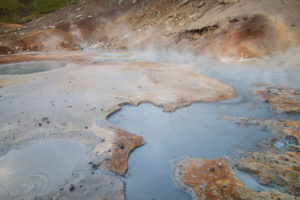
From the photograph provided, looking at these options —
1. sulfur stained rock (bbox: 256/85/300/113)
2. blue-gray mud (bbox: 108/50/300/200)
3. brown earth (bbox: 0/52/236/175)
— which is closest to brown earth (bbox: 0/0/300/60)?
sulfur stained rock (bbox: 256/85/300/113)

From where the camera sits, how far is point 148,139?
4426 millimetres

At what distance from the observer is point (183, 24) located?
1775cm

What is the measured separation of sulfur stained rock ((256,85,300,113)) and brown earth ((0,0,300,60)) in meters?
5.02

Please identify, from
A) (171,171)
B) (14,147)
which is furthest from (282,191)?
(14,147)

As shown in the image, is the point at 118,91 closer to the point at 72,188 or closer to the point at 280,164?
the point at 72,188

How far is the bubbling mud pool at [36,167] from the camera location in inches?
115

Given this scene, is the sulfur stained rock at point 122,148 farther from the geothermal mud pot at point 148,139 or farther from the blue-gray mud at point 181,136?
the blue-gray mud at point 181,136

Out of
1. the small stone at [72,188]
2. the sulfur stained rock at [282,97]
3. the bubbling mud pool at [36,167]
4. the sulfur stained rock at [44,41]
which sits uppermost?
the sulfur stained rock at [44,41]

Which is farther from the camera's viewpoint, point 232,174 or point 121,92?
point 121,92

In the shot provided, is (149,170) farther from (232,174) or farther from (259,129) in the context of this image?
(259,129)

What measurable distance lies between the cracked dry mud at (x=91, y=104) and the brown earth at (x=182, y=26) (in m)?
5.83

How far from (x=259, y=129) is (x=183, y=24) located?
15.1 metres

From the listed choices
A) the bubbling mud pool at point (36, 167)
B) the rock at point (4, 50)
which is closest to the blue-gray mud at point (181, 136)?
the bubbling mud pool at point (36, 167)

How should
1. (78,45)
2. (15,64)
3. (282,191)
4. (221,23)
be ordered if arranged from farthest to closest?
(78,45)
(221,23)
(15,64)
(282,191)
